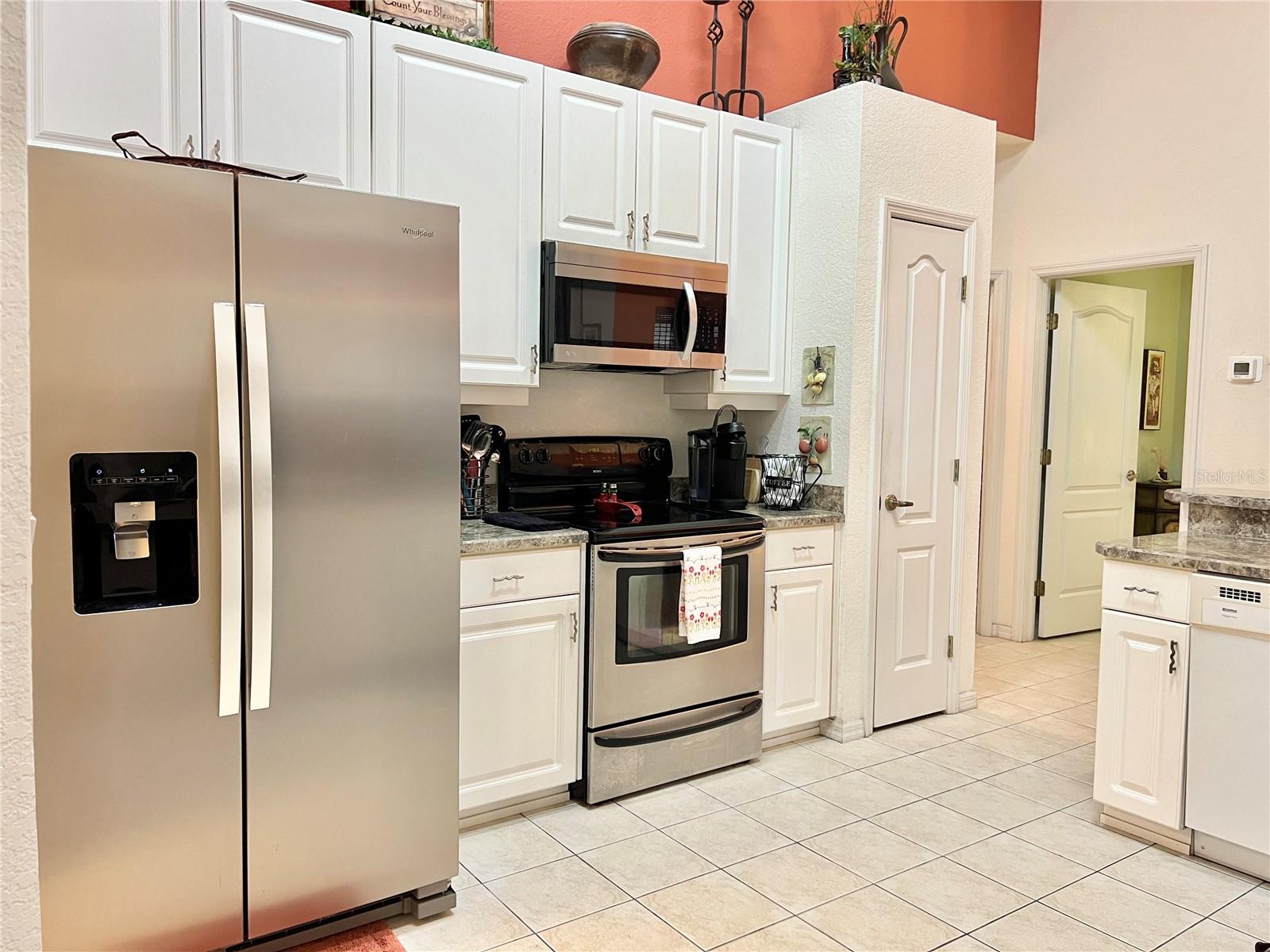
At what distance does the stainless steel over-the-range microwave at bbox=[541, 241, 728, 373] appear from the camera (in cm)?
299

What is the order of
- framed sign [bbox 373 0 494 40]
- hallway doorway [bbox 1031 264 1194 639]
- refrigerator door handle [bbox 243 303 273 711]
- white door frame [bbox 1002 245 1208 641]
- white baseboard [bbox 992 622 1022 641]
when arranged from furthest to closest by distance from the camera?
white baseboard [bbox 992 622 1022 641]
hallway doorway [bbox 1031 264 1194 639]
white door frame [bbox 1002 245 1208 641]
framed sign [bbox 373 0 494 40]
refrigerator door handle [bbox 243 303 273 711]

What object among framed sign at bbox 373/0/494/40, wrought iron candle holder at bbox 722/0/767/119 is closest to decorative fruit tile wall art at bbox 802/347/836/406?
wrought iron candle holder at bbox 722/0/767/119

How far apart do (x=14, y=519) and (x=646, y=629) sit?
2.35 metres

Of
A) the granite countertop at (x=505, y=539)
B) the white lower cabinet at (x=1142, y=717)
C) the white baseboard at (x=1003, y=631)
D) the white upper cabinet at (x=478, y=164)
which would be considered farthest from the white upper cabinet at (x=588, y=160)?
the white baseboard at (x=1003, y=631)

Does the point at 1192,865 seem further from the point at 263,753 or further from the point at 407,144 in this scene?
the point at 407,144

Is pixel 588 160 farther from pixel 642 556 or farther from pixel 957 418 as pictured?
pixel 957 418

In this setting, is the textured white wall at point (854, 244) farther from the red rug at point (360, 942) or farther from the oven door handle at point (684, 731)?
the red rug at point (360, 942)

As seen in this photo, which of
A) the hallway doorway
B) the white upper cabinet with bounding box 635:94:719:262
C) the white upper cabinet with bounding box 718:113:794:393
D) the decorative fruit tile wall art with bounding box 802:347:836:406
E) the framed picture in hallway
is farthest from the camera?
the framed picture in hallway

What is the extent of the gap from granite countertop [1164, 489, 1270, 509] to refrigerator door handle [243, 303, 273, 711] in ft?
9.26

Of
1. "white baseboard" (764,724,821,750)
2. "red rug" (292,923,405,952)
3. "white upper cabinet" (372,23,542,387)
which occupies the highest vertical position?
"white upper cabinet" (372,23,542,387)

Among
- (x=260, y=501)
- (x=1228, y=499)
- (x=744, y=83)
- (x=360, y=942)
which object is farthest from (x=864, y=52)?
(x=360, y=942)

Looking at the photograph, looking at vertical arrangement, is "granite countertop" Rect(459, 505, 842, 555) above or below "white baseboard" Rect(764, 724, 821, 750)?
above

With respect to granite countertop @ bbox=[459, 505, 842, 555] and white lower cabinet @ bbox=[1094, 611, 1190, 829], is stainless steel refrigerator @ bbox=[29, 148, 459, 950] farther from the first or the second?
white lower cabinet @ bbox=[1094, 611, 1190, 829]

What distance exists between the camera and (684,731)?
311cm
